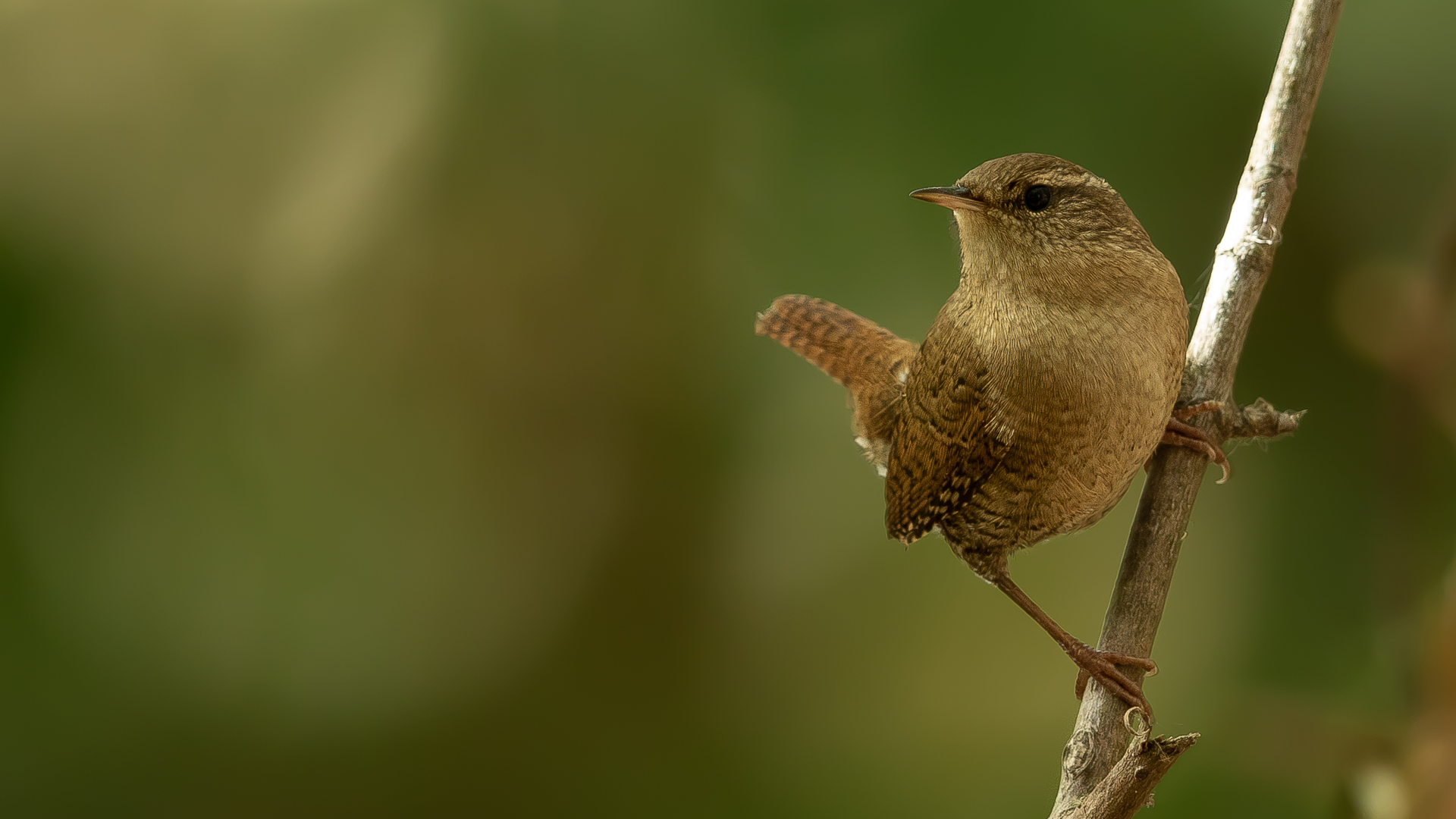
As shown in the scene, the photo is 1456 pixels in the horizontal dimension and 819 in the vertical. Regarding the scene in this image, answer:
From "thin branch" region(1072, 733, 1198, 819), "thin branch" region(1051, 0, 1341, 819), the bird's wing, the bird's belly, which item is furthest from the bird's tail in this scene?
"thin branch" region(1072, 733, 1198, 819)

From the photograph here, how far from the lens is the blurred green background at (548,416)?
2.35 m

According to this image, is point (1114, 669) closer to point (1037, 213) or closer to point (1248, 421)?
point (1248, 421)

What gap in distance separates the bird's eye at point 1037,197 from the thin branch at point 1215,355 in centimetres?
29

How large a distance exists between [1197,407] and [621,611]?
151 cm

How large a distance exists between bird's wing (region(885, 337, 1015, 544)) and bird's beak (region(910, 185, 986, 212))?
225 millimetres

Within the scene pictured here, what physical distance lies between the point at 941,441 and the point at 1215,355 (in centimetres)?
38

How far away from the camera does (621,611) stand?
8.74 ft

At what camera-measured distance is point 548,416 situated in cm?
264

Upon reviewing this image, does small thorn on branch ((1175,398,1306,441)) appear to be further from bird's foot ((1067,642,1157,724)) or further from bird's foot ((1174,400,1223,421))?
bird's foot ((1067,642,1157,724))

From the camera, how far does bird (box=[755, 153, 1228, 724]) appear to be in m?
1.34

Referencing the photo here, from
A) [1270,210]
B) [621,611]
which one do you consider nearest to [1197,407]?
[1270,210]

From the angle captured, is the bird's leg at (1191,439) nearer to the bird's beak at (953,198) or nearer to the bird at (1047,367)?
the bird at (1047,367)

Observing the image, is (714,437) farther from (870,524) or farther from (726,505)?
(870,524)

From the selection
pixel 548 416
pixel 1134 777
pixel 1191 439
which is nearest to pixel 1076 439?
pixel 1191 439
